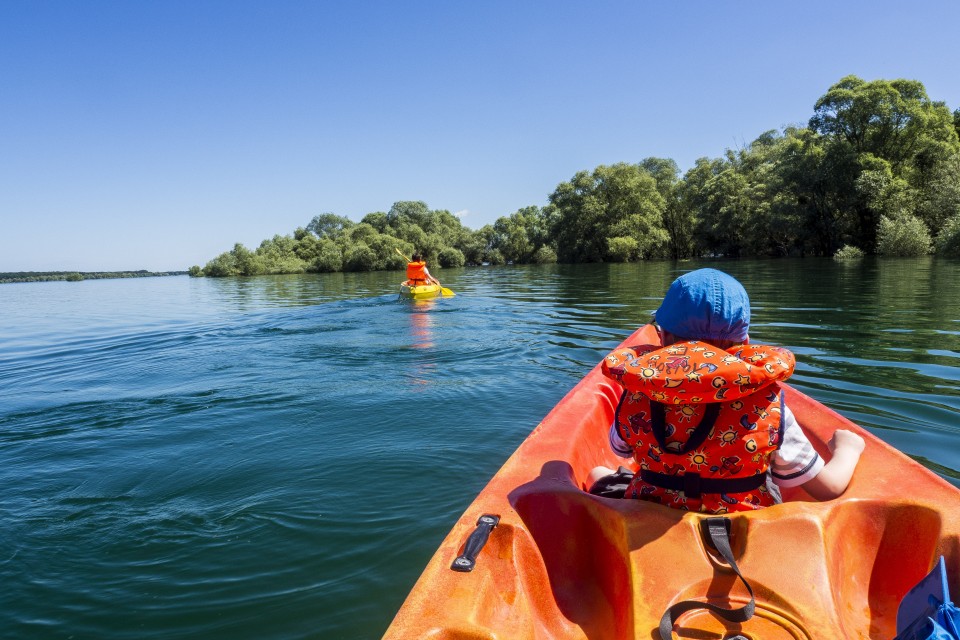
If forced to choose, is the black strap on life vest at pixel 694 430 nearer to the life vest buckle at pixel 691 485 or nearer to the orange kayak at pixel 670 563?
the life vest buckle at pixel 691 485

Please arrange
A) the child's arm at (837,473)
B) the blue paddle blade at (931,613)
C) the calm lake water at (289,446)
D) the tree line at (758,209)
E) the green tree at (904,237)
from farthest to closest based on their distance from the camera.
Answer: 1. the tree line at (758,209)
2. the green tree at (904,237)
3. the calm lake water at (289,446)
4. the child's arm at (837,473)
5. the blue paddle blade at (931,613)

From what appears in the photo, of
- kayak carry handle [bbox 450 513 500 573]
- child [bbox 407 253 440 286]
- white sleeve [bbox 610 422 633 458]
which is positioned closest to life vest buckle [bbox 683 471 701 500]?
white sleeve [bbox 610 422 633 458]

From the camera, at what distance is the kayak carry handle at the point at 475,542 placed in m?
1.84

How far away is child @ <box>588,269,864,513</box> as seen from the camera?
1.77 m

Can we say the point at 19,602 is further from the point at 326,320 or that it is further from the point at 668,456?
the point at 326,320

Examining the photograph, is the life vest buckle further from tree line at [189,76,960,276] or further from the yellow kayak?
tree line at [189,76,960,276]

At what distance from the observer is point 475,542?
6.40ft

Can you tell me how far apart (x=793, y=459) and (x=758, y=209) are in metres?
41.6

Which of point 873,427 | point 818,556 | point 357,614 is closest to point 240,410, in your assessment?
point 357,614

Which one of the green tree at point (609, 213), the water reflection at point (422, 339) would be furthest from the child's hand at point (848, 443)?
the green tree at point (609, 213)

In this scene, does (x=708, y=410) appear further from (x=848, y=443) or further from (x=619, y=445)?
(x=848, y=443)

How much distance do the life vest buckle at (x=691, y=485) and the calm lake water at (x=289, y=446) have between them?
146cm

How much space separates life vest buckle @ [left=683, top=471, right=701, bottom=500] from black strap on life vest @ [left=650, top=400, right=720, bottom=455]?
4.5 inches

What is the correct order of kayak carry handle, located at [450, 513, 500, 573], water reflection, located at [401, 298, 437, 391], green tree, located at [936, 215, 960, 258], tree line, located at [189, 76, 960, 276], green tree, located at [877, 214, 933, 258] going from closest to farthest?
1. kayak carry handle, located at [450, 513, 500, 573]
2. water reflection, located at [401, 298, 437, 391]
3. green tree, located at [936, 215, 960, 258]
4. green tree, located at [877, 214, 933, 258]
5. tree line, located at [189, 76, 960, 276]
